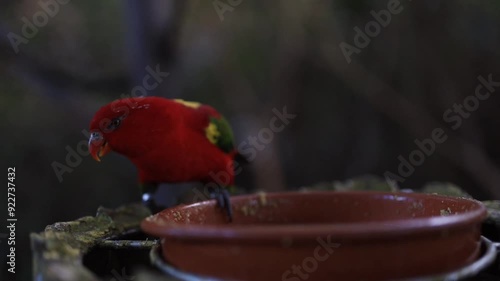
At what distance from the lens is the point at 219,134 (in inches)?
54.9

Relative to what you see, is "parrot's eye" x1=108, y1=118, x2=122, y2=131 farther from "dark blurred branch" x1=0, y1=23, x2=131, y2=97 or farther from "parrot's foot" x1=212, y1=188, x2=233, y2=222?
"dark blurred branch" x1=0, y1=23, x2=131, y2=97

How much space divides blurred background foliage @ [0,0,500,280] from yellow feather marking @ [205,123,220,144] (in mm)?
831

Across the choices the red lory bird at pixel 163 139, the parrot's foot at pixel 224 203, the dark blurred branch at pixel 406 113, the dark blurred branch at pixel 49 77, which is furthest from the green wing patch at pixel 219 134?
the dark blurred branch at pixel 406 113

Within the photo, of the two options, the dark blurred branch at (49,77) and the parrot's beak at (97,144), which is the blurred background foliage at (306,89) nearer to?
the dark blurred branch at (49,77)

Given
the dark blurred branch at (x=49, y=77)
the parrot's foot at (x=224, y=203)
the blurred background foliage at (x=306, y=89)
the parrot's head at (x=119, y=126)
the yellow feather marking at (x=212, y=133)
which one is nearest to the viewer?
the parrot's foot at (x=224, y=203)

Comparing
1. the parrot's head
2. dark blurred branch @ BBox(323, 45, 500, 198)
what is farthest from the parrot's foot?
dark blurred branch @ BBox(323, 45, 500, 198)

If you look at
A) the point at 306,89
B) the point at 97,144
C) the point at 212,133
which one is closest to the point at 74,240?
the point at 97,144

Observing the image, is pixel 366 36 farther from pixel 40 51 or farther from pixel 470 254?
pixel 470 254

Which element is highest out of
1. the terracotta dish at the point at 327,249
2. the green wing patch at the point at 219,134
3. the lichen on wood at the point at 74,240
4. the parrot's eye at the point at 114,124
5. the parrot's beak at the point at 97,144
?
the parrot's eye at the point at 114,124

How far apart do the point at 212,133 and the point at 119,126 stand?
291mm

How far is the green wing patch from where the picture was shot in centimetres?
137

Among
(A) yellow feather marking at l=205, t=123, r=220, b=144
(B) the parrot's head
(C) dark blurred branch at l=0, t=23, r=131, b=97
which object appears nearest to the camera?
(B) the parrot's head

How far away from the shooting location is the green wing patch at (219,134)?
137 cm

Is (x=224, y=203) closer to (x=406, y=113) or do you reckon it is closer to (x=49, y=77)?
(x=49, y=77)
